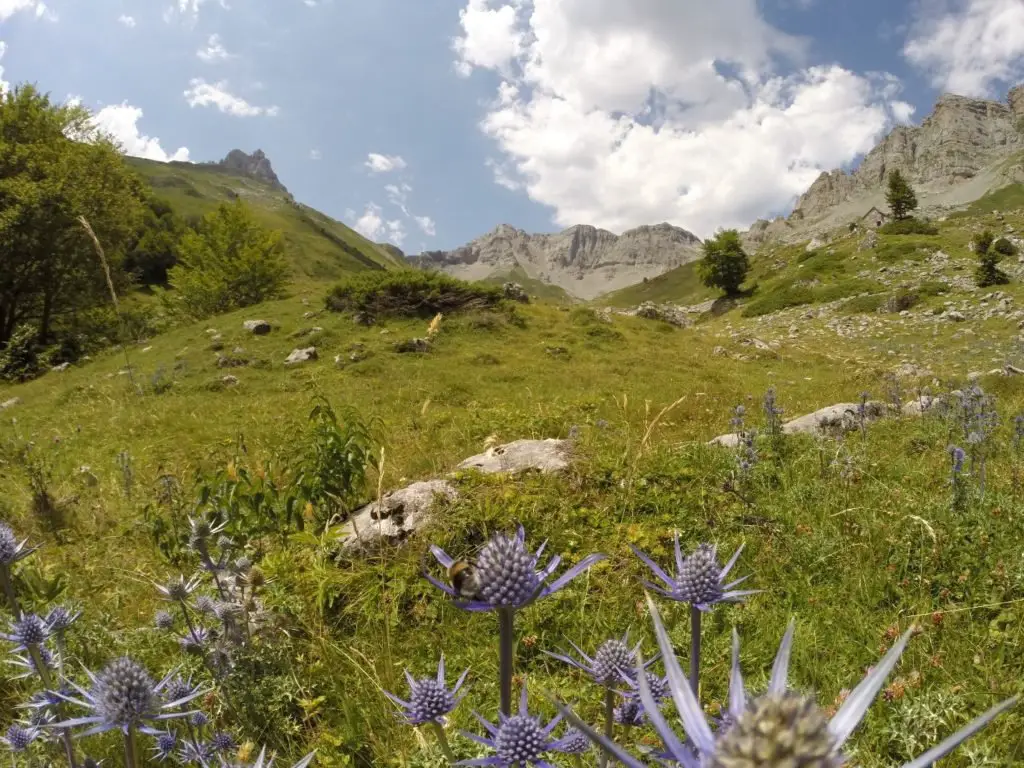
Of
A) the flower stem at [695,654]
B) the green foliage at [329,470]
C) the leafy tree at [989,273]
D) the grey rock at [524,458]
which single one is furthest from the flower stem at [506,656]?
the leafy tree at [989,273]

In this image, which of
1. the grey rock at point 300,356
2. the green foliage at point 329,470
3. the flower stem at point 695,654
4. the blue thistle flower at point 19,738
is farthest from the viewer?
the grey rock at point 300,356

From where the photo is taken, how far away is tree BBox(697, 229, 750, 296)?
46219 mm

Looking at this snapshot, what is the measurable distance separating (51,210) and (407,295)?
14117 millimetres

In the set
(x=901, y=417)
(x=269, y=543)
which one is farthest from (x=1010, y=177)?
(x=269, y=543)

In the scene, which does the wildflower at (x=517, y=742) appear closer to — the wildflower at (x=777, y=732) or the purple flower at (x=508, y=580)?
the purple flower at (x=508, y=580)

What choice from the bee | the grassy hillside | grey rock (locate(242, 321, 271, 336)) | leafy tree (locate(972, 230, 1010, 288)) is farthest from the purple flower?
the grassy hillside

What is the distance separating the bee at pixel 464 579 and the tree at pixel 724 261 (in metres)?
49.0

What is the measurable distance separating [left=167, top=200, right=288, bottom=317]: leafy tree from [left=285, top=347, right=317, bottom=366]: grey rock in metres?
12.2

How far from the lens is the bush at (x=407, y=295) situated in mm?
21266

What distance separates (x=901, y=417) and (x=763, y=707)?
972 cm

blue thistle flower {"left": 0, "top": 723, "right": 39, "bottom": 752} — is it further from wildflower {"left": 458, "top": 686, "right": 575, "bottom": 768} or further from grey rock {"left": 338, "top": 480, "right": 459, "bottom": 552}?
grey rock {"left": 338, "top": 480, "right": 459, "bottom": 552}

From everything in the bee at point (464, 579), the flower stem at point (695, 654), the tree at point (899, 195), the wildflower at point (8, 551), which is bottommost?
the wildflower at point (8, 551)

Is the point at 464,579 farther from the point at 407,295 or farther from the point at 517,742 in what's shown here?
the point at 407,295

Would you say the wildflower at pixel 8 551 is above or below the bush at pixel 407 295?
below
